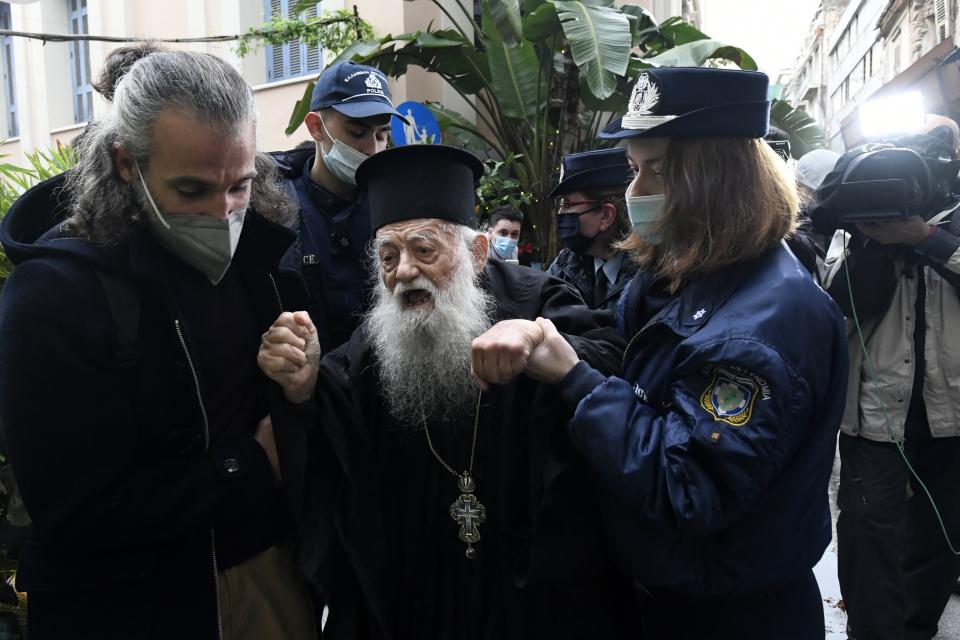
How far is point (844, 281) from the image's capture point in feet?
11.1

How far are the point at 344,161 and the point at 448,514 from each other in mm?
1532

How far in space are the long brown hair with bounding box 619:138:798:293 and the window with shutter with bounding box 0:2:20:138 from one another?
1693 centimetres

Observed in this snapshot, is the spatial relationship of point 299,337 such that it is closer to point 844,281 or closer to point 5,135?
point 844,281

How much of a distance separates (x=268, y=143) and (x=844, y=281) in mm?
9959

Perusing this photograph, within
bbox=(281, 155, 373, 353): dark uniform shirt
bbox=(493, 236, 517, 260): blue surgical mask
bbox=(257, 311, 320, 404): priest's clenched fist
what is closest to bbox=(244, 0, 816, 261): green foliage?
bbox=(493, 236, 517, 260): blue surgical mask

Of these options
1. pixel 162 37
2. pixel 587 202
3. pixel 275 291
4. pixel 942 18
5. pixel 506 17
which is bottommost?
pixel 275 291

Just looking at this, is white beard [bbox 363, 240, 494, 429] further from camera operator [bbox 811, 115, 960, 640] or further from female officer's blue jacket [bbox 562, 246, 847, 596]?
camera operator [bbox 811, 115, 960, 640]

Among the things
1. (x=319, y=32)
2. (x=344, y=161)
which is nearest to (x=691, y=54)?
(x=319, y=32)

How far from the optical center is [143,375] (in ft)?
5.45

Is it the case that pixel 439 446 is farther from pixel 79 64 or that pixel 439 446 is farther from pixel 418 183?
pixel 79 64

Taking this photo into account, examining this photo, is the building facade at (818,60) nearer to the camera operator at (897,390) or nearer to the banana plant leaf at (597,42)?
the banana plant leaf at (597,42)

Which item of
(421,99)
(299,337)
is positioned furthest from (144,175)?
(421,99)

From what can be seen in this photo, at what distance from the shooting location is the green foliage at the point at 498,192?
26.8 feet

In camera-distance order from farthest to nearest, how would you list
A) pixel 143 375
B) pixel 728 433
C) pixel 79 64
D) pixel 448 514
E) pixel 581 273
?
pixel 79 64 < pixel 581 273 < pixel 448 514 < pixel 143 375 < pixel 728 433
